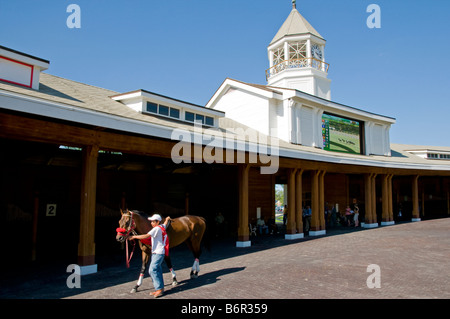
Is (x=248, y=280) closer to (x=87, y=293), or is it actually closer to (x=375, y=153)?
(x=87, y=293)

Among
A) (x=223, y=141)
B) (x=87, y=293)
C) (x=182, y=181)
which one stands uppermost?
(x=223, y=141)

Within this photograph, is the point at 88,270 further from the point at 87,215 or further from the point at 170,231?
the point at 170,231

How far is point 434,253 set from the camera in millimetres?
11398

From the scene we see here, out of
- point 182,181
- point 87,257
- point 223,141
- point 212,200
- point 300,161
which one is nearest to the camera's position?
point 87,257

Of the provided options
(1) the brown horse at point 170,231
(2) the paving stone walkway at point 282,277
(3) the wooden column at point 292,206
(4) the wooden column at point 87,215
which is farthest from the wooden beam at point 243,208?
(4) the wooden column at point 87,215

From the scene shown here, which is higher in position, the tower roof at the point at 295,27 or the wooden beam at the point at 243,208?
the tower roof at the point at 295,27

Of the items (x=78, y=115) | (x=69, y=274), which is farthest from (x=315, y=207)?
(x=78, y=115)

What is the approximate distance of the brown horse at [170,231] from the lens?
7266mm

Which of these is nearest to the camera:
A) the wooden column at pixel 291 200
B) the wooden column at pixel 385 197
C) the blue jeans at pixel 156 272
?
the blue jeans at pixel 156 272

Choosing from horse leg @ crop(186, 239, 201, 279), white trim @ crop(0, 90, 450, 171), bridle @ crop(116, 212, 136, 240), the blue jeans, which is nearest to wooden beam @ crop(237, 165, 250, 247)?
white trim @ crop(0, 90, 450, 171)

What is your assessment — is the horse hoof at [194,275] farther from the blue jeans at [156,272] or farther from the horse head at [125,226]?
the horse head at [125,226]

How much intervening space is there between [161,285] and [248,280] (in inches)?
92.7

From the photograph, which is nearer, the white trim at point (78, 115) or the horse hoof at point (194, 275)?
the white trim at point (78, 115)
